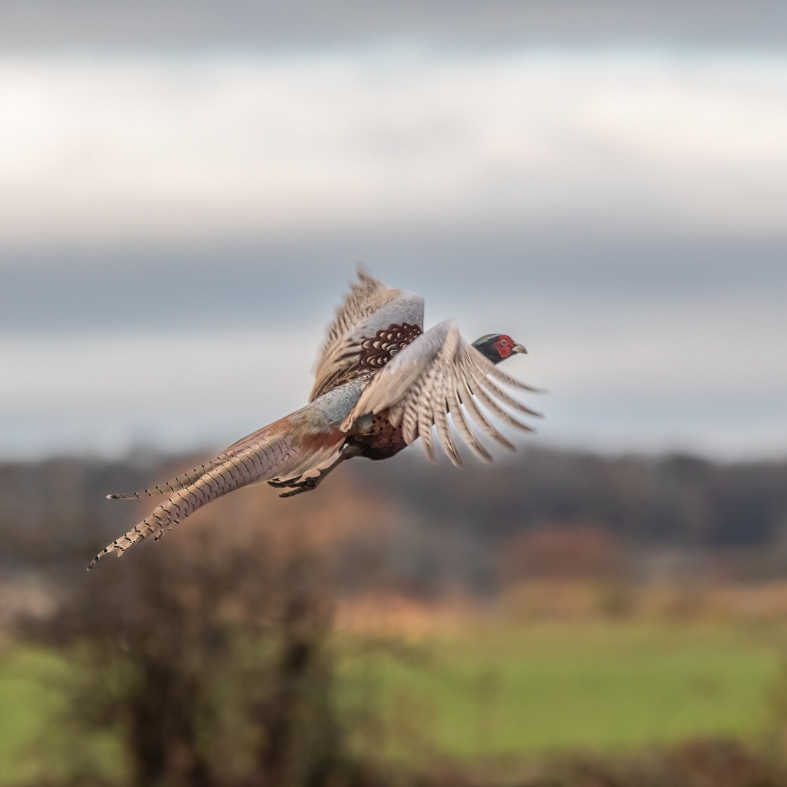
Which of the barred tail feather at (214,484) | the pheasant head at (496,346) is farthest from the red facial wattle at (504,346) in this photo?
the barred tail feather at (214,484)

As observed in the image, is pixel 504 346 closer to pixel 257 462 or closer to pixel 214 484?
pixel 257 462

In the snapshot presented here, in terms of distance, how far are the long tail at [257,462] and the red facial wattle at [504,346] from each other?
461 millimetres

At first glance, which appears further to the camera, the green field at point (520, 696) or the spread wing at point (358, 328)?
the green field at point (520, 696)

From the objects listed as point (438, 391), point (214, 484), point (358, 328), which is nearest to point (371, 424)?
point (438, 391)

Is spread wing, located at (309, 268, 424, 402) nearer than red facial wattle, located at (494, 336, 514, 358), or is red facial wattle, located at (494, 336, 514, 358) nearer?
red facial wattle, located at (494, 336, 514, 358)

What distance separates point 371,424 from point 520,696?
3525cm

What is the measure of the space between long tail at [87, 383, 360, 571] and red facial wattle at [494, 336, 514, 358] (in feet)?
1.51

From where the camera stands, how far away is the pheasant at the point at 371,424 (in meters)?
3.26

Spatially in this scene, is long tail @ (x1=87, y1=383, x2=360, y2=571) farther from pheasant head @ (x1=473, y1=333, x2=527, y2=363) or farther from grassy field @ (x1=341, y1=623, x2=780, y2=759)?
grassy field @ (x1=341, y1=623, x2=780, y2=759)

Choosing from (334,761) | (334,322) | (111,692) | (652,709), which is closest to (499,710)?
(652,709)

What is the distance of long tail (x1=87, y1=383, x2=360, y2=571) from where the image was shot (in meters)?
3.11

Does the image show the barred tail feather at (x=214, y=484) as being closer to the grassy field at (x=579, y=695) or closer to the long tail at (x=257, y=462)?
the long tail at (x=257, y=462)

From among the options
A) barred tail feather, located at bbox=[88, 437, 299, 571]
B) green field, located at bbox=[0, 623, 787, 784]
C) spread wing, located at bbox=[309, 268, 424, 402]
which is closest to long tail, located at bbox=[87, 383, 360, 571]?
barred tail feather, located at bbox=[88, 437, 299, 571]

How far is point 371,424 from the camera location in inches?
142
